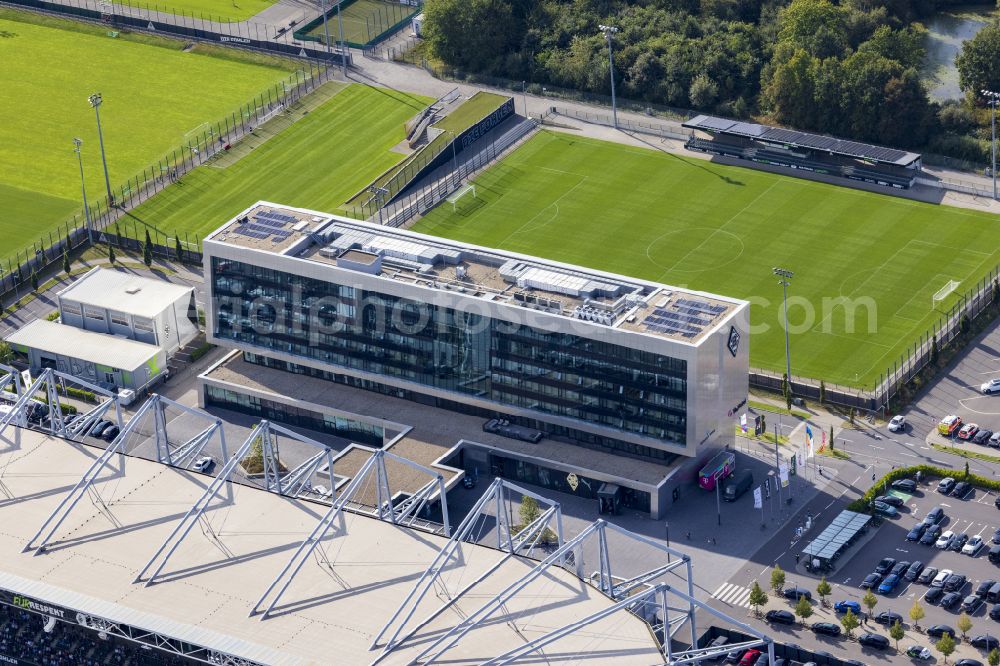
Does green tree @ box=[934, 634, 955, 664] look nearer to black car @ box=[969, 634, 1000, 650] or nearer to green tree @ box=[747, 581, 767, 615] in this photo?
black car @ box=[969, 634, 1000, 650]

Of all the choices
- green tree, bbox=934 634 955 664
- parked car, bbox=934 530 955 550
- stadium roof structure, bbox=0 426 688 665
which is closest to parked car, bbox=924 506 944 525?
parked car, bbox=934 530 955 550

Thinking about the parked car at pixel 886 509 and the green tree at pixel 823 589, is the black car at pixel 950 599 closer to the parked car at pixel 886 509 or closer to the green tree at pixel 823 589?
the green tree at pixel 823 589

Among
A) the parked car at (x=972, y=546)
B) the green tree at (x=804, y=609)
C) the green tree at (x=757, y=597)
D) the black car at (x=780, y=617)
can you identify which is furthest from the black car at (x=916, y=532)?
the green tree at (x=757, y=597)

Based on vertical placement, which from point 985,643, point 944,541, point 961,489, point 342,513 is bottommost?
point 985,643

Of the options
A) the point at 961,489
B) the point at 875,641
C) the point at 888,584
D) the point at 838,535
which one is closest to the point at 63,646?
the point at 875,641

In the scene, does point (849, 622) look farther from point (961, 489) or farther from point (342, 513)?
point (342, 513)

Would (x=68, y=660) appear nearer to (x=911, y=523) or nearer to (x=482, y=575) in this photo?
(x=482, y=575)

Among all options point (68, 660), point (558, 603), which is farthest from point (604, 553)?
point (68, 660)

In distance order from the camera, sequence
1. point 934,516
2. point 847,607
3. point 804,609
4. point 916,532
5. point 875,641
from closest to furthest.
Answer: point 875,641 < point 804,609 < point 847,607 < point 916,532 < point 934,516
